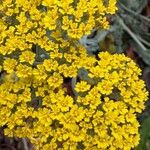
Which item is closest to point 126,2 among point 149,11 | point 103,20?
point 149,11

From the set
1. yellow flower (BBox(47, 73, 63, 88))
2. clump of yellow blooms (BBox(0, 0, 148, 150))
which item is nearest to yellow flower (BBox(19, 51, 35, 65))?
clump of yellow blooms (BBox(0, 0, 148, 150))

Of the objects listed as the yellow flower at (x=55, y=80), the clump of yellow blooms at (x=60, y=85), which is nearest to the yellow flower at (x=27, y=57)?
the clump of yellow blooms at (x=60, y=85)

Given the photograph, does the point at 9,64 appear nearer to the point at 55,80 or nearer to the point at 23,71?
the point at 23,71

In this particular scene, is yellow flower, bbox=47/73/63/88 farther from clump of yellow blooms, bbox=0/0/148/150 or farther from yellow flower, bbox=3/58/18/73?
yellow flower, bbox=3/58/18/73

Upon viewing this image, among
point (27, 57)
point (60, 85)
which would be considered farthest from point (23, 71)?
point (60, 85)

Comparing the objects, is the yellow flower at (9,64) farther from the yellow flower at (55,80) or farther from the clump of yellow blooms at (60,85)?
the yellow flower at (55,80)

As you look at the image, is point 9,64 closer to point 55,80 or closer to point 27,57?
point 27,57

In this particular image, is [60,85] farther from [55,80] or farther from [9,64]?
[9,64]

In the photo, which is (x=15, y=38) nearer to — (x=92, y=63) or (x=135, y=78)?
(x=92, y=63)
